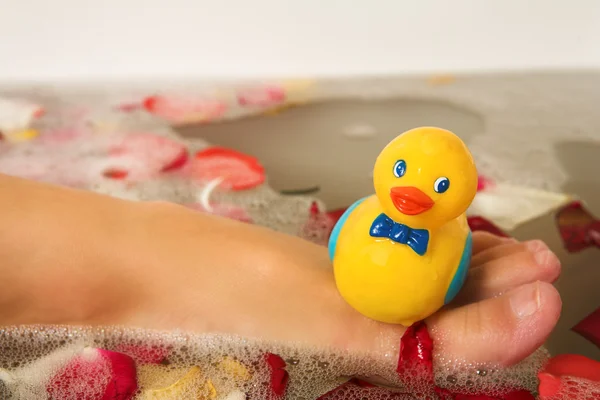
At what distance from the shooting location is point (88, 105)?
136 cm

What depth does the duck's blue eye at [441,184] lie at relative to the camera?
0.56 metres

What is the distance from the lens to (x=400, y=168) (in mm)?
568

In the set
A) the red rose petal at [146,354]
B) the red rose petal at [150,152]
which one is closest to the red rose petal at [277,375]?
the red rose petal at [146,354]

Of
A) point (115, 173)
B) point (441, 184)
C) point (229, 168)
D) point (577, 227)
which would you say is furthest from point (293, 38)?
point (441, 184)

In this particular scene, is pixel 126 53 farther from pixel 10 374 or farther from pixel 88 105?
pixel 10 374

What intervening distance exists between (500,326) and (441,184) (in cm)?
20

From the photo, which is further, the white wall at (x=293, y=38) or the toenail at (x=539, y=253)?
the white wall at (x=293, y=38)


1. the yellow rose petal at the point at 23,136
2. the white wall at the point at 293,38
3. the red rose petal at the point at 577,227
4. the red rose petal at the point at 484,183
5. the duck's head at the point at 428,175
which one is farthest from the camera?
the white wall at the point at 293,38

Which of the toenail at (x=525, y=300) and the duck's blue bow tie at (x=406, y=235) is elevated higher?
the duck's blue bow tie at (x=406, y=235)

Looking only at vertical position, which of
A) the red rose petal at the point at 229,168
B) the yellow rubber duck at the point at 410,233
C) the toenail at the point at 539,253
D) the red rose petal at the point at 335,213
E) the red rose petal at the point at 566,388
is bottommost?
the red rose petal at the point at 566,388

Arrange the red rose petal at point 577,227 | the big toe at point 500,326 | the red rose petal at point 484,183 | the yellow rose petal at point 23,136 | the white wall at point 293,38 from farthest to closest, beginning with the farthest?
the white wall at point 293,38 < the yellow rose petal at point 23,136 < the red rose petal at point 484,183 < the red rose petal at point 577,227 < the big toe at point 500,326

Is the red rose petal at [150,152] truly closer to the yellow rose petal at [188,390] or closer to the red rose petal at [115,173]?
the red rose petal at [115,173]

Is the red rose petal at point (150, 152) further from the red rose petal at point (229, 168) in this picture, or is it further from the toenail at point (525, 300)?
the toenail at point (525, 300)

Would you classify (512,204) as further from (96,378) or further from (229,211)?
(96,378)
